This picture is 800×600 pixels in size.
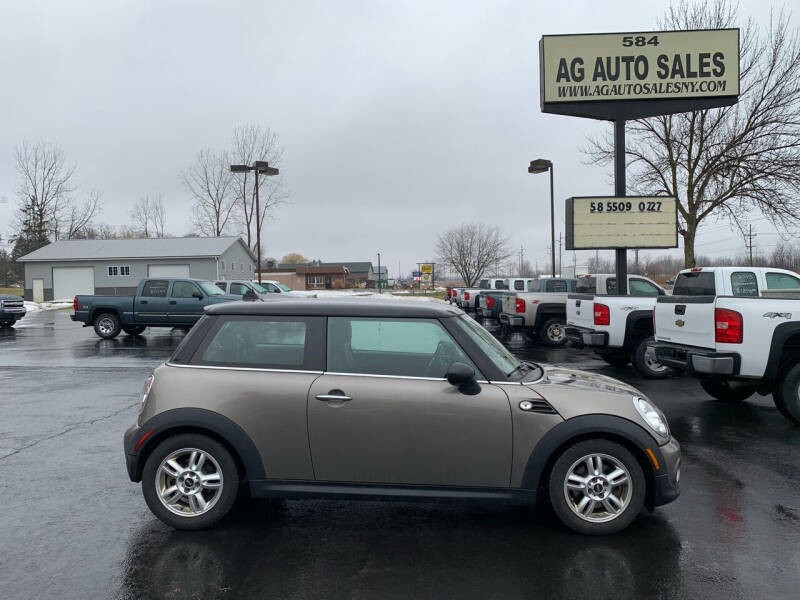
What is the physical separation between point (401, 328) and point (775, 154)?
21.4 m

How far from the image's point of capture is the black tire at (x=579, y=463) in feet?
12.7

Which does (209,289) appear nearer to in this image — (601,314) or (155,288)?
(155,288)

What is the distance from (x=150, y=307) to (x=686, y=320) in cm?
1573

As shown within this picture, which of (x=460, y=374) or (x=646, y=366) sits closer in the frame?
(x=460, y=374)

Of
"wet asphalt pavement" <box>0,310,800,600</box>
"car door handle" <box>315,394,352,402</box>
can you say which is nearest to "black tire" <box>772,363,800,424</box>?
"wet asphalt pavement" <box>0,310,800,600</box>

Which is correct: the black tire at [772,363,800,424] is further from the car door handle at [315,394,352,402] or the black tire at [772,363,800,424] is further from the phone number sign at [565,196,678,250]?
the phone number sign at [565,196,678,250]

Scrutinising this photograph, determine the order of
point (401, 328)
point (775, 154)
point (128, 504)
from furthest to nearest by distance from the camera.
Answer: point (775, 154), point (128, 504), point (401, 328)

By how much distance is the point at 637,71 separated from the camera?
546 inches

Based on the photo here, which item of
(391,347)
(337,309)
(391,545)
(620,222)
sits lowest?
(391,545)

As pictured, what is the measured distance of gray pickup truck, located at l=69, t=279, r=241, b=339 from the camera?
18109mm

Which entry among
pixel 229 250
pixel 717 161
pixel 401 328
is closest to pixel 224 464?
pixel 401 328

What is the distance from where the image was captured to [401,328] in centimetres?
427

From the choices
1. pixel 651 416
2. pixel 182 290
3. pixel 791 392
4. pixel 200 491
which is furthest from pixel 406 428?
pixel 182 290

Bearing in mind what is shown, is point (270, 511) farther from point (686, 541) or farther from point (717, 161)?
point (717, 161)
